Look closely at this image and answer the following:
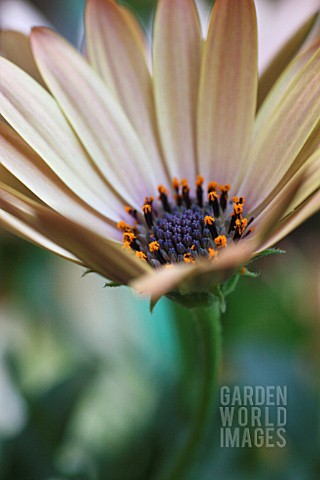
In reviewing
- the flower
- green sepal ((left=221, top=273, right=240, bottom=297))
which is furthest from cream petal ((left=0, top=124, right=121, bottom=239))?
green sepal ((left=221, top=273, right=240, bottom=297))

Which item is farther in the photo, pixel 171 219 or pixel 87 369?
pixel 87 369

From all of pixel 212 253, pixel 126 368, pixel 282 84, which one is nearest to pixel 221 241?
pixel 212 253

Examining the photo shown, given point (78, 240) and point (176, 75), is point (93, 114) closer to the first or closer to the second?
point (176, 75)

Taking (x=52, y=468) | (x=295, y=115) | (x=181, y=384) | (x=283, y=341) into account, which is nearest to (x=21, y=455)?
(x=52, y=468)

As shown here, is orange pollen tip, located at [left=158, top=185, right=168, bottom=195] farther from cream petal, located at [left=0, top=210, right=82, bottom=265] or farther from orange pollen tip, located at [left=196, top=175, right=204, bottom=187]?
cream petal, located at [left=0, top=210, right=82, bottom=265]

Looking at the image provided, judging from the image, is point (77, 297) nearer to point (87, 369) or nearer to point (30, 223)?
point (87, 369)

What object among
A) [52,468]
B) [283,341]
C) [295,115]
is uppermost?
[295,115]

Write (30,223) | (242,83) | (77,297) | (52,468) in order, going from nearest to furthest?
(30,223), (242,83), (52,468), (77,297)
